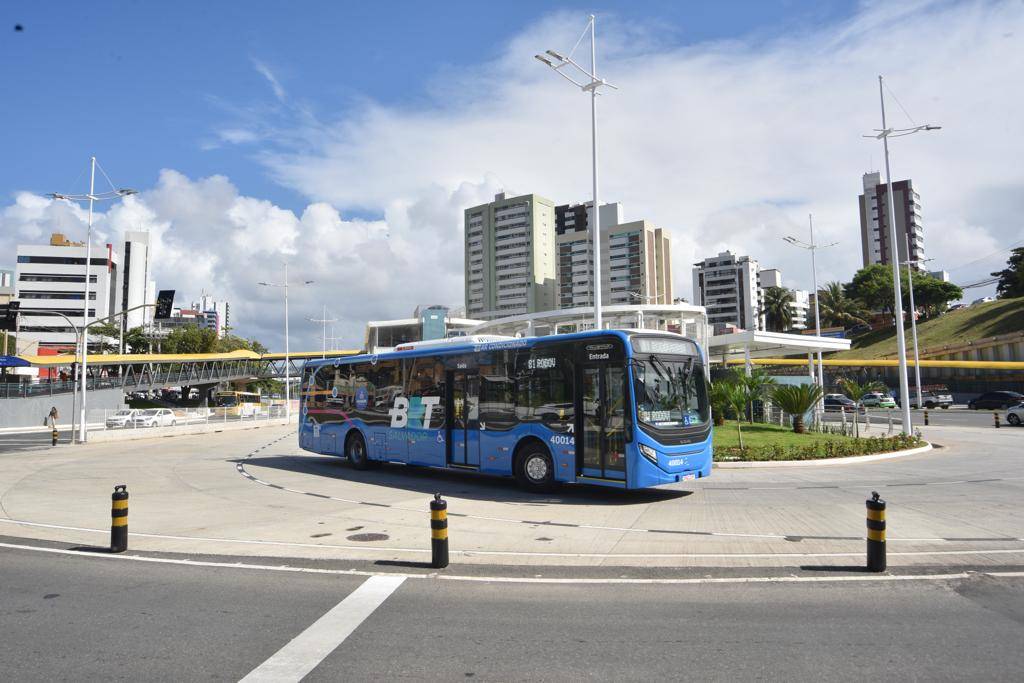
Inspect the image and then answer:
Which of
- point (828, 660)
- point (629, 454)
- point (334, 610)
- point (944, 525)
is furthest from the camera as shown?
point (629, 454)

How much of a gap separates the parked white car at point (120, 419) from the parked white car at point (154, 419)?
0.27 meters

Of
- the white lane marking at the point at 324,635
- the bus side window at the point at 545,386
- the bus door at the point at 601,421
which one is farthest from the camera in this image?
the bus side window at the point at 545,386

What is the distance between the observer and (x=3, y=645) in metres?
5.74

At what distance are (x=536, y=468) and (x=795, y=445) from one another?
1232 centimetres

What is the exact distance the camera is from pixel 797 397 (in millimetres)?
26500

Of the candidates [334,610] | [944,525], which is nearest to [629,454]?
[944,525]

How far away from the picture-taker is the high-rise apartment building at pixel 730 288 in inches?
5856

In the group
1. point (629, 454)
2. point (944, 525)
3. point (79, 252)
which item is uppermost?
point (79, 252)

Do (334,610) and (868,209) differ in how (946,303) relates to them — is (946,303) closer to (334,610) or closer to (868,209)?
(868,209)

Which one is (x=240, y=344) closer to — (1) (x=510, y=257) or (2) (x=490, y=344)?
(1) (x=510, y=257)

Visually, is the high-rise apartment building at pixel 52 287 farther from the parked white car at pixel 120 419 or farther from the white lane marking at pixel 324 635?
the white lane marking at pixel 324 635

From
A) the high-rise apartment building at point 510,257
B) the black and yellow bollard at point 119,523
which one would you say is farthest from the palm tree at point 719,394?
the high-rise apartment building at point 510,257

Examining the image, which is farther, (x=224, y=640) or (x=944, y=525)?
(x=944, y=525)

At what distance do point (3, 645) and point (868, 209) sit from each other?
604 feet
